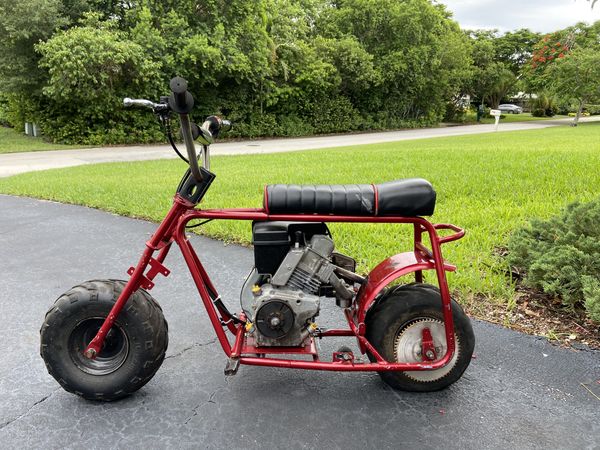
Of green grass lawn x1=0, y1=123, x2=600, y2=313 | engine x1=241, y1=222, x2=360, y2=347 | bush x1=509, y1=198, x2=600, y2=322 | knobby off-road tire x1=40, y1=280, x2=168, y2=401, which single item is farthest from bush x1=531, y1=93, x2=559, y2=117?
knobby off-road tire x1=40, y1=280, x2=168, y2=401

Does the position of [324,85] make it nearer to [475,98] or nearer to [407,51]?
[407,51]

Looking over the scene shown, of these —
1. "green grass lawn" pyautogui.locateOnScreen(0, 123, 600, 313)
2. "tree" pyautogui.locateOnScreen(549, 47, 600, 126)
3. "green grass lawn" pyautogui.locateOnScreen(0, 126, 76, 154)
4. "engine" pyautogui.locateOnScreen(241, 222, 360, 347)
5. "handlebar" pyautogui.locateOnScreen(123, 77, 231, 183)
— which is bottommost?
"green grass lawn" pyautogui.locateOnScreen(0, 126, 76, 154)

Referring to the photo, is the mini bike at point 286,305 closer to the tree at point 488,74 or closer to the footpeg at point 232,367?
the footpeg at point 232,367

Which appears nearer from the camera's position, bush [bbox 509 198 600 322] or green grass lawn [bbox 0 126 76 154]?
bush [bbox 509 198 600 322]

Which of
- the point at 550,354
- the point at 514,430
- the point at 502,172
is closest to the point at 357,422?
the point at 514,430

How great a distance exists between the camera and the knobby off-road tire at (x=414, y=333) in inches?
104

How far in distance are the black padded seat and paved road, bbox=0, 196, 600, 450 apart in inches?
39.8

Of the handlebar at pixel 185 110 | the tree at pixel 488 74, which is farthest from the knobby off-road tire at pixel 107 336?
the tree at pixel 488 74

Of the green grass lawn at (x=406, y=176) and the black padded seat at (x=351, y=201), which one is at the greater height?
the black padded seat at (x=351, y=201)

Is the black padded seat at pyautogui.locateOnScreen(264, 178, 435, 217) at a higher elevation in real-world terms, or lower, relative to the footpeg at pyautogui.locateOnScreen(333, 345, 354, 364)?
higher

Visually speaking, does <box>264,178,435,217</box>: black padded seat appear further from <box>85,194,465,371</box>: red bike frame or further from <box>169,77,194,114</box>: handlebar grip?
<box>169,77,194,114</box>: handlebar grip

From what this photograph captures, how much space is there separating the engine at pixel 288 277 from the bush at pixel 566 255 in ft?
6.19

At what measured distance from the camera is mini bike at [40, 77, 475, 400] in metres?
2.42

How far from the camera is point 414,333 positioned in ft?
8.73
